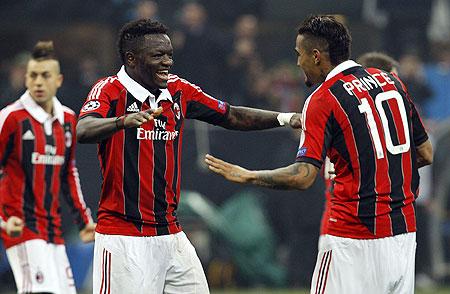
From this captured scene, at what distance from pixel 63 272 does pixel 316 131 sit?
11.0 feet

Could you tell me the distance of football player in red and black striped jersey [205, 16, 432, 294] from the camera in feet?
21.9

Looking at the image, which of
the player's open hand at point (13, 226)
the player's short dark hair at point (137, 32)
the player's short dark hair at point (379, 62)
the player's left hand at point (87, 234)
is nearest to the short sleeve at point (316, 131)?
the player's short dark hair at point (137, 32)

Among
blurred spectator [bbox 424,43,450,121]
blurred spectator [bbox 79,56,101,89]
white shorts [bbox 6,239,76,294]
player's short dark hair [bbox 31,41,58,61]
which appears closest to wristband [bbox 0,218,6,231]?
white shorts [bbox 6,239,76,294]

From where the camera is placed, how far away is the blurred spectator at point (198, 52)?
14523 millimetres

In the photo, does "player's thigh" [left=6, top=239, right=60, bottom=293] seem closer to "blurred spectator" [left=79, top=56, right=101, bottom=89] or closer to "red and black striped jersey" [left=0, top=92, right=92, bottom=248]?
"red and black striped jersey" [left=0, top=92, right=92, bottom=248]

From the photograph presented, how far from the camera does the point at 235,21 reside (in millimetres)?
15023

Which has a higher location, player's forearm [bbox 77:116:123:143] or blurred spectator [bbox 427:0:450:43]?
blurred spectator [bbox 427:0:450:43]

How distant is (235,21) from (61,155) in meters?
5.95

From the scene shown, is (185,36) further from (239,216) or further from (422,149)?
(422,149)

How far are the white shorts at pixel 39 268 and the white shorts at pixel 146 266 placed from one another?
1.84 metres

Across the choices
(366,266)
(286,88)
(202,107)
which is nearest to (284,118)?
(202,107)

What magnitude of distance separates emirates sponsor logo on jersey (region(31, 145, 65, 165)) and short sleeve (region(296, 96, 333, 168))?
11.0 feet

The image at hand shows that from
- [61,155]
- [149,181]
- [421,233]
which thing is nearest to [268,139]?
[421,233]

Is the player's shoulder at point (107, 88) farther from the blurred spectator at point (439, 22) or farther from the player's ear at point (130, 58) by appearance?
the blurred spectator at point (439, 22)
